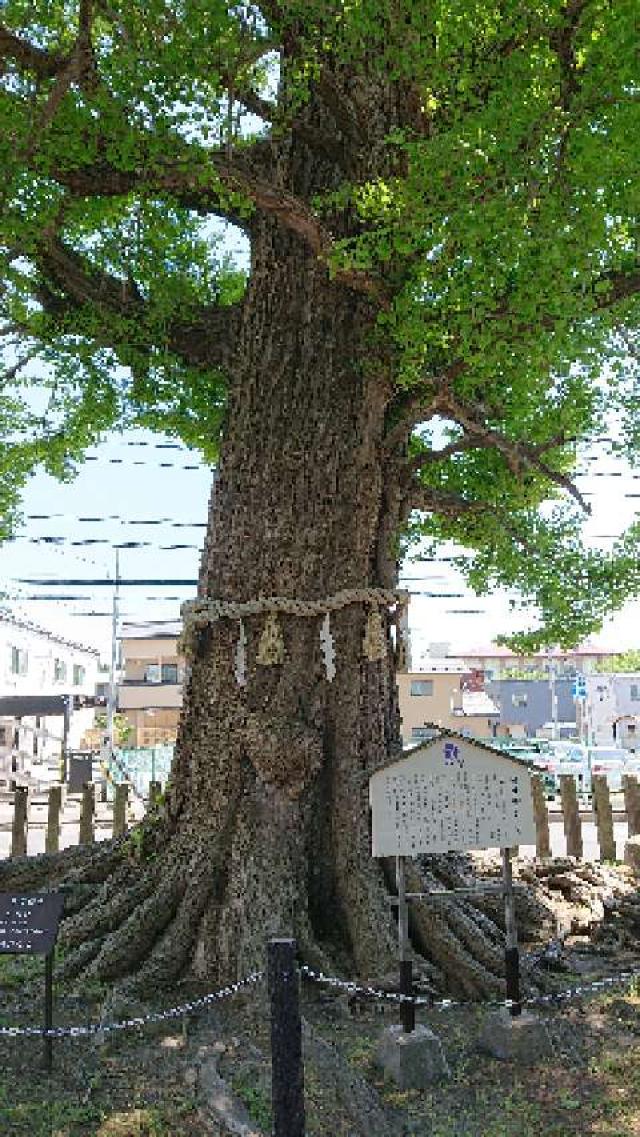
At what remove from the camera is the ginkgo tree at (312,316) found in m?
5.21

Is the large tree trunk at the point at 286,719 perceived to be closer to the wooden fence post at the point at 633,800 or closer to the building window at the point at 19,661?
the wooden fence post at the point at 633,800

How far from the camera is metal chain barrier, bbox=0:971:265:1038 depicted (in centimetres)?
449

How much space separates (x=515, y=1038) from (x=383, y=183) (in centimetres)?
522

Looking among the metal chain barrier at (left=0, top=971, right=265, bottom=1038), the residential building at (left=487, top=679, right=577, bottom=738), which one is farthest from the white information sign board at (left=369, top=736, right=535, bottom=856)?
the residential building at (left=487, top=679, right=577, bottom=738)

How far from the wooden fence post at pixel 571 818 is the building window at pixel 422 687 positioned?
30.9m

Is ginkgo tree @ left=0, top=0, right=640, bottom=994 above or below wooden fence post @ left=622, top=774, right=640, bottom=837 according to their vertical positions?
above

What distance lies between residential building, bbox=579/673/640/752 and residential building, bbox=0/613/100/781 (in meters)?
15.8

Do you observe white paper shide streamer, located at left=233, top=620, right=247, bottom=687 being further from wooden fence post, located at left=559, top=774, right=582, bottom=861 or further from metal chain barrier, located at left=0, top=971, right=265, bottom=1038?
wooden fence post, located at left=559, top=774, right=582, bottom=861

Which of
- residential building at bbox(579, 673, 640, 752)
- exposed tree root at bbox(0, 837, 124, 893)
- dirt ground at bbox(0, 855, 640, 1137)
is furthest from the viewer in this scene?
residential building at bbox(579, 673, 640, 752)

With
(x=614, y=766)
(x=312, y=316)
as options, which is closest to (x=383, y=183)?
(x=312, y=316)

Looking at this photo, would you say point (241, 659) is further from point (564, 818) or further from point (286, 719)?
point (564, 818)

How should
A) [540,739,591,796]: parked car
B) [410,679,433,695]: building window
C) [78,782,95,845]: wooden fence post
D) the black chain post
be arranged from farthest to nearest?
[410,679,433,695]: building window, [540,739,591,796]: parked car, [78,782,95,845]: wooden fence post, the black chain post

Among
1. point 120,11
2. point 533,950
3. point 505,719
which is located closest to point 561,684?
point 505,719

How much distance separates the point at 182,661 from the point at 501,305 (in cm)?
382
